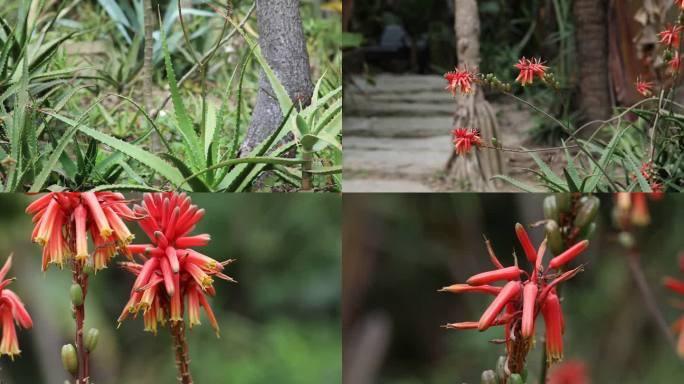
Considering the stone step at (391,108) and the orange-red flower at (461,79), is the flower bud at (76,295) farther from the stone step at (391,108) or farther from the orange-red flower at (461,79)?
the stone step at (391,108)

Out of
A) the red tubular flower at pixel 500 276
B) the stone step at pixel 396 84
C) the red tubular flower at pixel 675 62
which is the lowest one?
the red tubular flower at pixel 500 276

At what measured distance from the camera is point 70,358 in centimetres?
122

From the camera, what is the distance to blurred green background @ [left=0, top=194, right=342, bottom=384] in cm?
191

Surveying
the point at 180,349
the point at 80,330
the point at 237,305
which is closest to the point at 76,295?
the point at 80,330

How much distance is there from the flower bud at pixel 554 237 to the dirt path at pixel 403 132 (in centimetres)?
136

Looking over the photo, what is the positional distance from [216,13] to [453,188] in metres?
0.86

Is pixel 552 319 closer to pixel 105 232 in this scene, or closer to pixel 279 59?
pixel 105 232

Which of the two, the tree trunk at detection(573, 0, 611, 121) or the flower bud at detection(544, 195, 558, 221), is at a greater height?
the tree trunk at detection(573, 0, 611, 121)

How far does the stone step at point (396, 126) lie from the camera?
8.77 feet

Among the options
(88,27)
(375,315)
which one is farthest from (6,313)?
(375,315)

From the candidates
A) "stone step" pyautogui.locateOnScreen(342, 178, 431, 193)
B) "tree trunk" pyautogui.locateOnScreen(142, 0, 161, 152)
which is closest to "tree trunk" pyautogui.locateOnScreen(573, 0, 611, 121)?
"stone step" pyautogui.locateOnScreen(342, 178, 431, 193)

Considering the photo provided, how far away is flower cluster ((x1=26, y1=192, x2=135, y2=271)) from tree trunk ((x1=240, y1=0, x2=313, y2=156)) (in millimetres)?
431

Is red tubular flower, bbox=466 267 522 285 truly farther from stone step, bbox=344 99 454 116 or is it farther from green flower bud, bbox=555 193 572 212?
stone step, bbox=344 99 454 116

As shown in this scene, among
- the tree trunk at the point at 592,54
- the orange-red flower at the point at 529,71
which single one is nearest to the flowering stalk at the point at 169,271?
the orange-red flower at the point at 529,71
